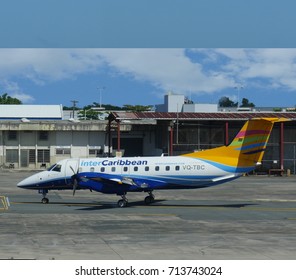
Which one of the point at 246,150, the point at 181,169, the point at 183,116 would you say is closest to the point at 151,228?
the point at 181,169

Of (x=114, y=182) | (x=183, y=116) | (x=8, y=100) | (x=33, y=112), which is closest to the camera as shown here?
(x=114, y=182)

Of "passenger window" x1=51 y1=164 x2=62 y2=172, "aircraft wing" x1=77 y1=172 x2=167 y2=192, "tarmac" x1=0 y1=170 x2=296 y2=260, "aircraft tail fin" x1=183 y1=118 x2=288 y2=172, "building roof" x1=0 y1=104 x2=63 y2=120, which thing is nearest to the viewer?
"tarmac" x1=0 y1=170 x2=296 y2=260

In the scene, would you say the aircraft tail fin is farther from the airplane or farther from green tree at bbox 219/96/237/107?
green tree at bbox 219/96/237/107

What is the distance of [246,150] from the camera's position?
3322 centimetres

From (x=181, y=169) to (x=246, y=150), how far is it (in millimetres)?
3866

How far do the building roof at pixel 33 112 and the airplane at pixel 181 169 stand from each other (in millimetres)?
72291

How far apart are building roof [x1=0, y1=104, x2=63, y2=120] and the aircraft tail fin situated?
74744 millimetres

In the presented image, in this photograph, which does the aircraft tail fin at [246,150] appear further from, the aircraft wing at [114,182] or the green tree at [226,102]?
the green tree at [226,102]

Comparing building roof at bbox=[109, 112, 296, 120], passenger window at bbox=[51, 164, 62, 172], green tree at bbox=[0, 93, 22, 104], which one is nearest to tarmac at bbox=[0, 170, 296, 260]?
passenger window at bbox=[51, 164, 62, 172]

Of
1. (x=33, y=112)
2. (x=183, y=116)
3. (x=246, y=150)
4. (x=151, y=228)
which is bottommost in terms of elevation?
(x=151, y=228)

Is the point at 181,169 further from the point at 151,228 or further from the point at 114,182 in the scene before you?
the point at 151,228

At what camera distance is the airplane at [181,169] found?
33.0m

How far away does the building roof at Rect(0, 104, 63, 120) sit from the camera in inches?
4136
